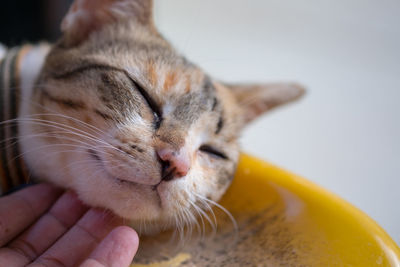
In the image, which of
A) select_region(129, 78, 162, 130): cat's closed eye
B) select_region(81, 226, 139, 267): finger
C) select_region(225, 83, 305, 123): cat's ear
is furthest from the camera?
select_region(225, 83, 305, 123): cat's ear

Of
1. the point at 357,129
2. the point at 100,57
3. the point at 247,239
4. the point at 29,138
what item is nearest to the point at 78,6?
the point at 100,57

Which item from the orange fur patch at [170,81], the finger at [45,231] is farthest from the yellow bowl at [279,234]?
the orange fur patch at [170,81]

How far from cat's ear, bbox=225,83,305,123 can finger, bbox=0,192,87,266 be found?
77cm

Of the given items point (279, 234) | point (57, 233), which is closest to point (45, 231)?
point (57, 233)

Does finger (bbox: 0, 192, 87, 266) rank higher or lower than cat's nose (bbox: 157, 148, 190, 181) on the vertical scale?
lower

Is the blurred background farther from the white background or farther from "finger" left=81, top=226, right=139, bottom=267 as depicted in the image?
"finger" left=81, top=226, right=139, bottom=267

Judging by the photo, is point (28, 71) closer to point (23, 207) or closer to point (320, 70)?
point (23, 207)

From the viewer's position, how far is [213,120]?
1089 millimetres

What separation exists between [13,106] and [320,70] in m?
1.94

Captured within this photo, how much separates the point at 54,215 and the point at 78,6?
702mm

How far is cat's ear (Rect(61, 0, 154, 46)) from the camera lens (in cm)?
118

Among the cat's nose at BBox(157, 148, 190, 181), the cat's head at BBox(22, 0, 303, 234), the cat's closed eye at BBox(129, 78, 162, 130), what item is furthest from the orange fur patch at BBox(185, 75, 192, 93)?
the cat's nose at BBox(157, 148, 190, 181)

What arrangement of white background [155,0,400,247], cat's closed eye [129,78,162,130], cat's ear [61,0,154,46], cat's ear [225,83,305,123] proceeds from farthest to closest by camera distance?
white background [155,0,400,247] < cat's ear [225,83,305,123] < cat's ear [61,0,154,46] < cat's closed eye [129,78,162,130]

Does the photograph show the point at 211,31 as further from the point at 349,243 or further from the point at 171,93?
the point at 349,243
